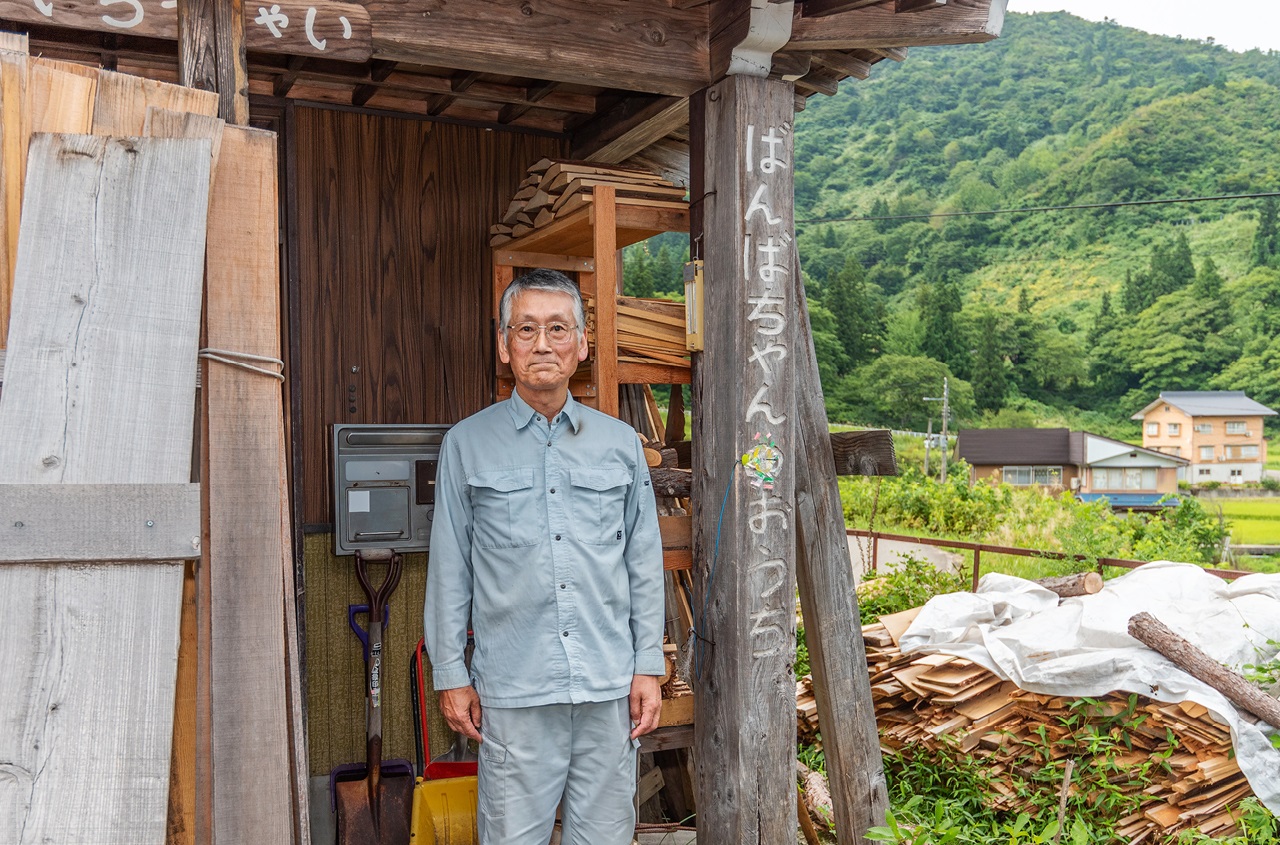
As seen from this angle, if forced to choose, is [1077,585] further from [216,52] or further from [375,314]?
[216,52]

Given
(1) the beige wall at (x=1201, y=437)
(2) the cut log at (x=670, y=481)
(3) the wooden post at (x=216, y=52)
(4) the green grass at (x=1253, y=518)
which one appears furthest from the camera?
(1) the beige wall at (x=1201, y=437)

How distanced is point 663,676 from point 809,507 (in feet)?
4.09

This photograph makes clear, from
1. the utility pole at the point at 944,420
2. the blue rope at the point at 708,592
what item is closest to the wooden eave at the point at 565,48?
the blue rope at the point at 708,592

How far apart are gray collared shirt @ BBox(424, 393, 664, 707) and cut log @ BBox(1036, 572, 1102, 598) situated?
483 centimetres

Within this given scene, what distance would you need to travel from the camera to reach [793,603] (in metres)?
3.74

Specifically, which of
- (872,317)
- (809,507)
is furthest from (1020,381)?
(809,507)

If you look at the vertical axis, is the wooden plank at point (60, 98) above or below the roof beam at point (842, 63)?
below

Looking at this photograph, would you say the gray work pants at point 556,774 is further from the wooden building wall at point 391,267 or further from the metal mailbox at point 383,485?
the wooden building wall at point 391,267

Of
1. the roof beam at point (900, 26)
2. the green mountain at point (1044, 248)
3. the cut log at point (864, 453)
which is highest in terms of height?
the green mountain at point (1044, 248)

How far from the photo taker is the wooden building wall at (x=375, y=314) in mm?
4664

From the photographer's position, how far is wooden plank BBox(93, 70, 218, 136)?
2.49 metres

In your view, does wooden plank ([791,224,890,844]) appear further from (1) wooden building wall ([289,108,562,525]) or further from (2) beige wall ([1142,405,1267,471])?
(2) beige wall ([1142,405,1267,471])

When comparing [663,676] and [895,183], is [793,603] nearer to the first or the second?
[663,676]

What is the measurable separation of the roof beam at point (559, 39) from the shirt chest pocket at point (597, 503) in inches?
54.3
